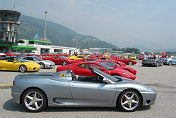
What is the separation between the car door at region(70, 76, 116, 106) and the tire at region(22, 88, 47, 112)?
86 centimetres

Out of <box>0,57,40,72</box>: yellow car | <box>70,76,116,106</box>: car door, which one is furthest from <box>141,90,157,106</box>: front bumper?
<box>0,57,40,72</box>: yellow car

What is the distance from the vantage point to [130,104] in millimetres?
4641

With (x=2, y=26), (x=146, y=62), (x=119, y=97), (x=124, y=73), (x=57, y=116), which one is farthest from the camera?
(x=2, y=26)

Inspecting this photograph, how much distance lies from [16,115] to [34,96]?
0.66m

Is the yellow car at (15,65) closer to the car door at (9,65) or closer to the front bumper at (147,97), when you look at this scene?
the car door at (9,65)

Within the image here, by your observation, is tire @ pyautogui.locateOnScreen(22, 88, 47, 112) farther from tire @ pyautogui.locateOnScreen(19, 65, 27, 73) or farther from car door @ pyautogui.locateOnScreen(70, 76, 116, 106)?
tire @ pyautogui.locateOnScreen(19, 65, 27, 73)

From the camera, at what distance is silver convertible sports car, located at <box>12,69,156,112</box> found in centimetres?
448

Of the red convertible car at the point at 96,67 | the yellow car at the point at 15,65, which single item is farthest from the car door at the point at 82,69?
the yellow car at the point at 15,65

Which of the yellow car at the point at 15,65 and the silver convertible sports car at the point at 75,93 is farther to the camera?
the yellow car at the point at 15,65

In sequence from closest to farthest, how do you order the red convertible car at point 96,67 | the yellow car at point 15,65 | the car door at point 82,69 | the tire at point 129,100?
the tire at point 129,100 < the red convertible car at point 96,67 < the car door at point 82,69 < the yellow car at point 15,65

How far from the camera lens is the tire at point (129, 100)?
460cm

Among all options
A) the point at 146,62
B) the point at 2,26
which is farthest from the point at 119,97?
the point at 2,26

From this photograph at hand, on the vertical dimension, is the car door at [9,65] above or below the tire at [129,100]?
above

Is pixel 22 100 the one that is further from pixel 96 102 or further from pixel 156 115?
pixel 156 115
